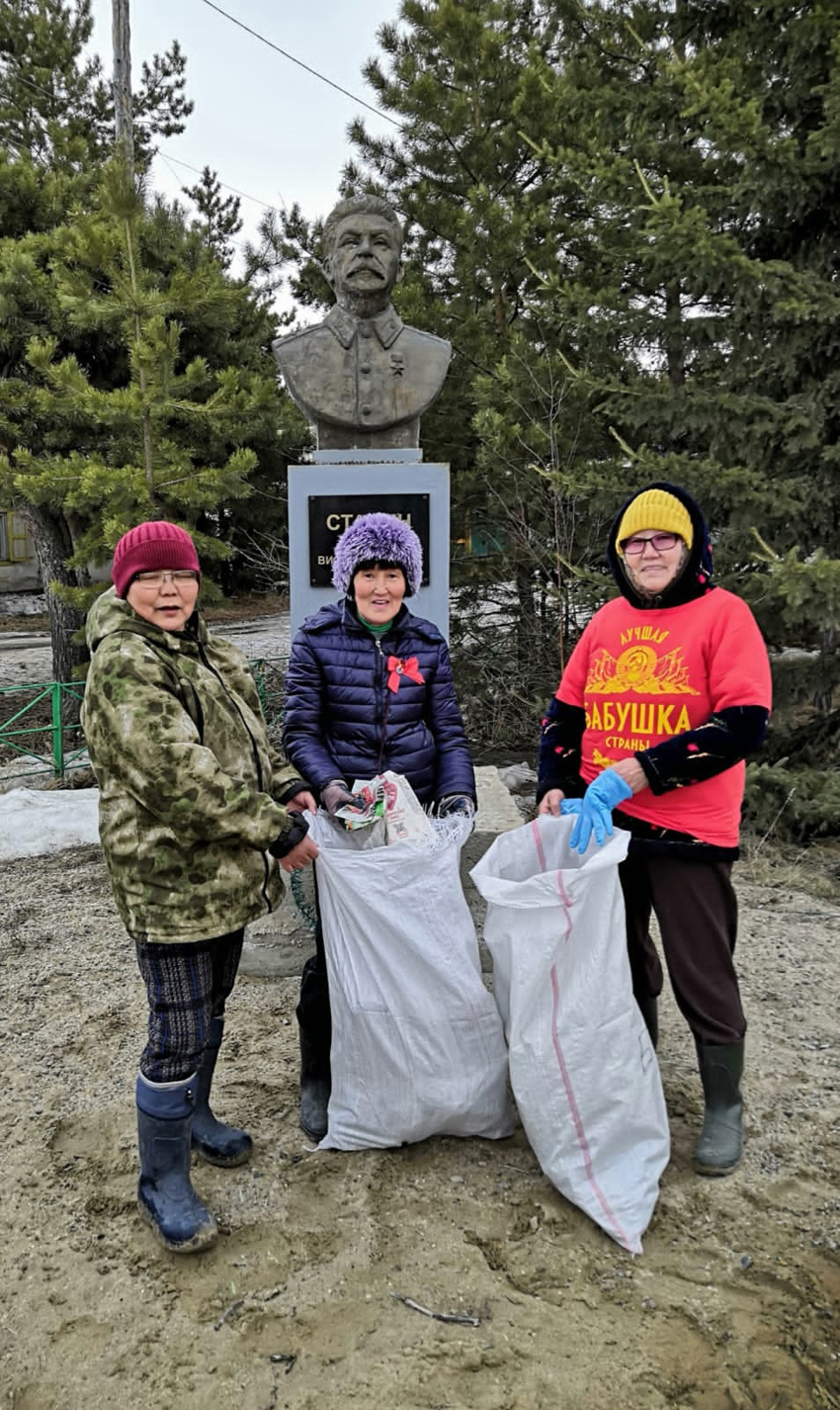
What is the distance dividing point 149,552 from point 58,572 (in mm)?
7312

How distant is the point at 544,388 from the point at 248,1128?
574 cm

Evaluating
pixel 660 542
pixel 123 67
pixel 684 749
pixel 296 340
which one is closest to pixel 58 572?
pixel 123 67

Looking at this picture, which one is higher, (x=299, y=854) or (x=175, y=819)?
(x=175, y=819)

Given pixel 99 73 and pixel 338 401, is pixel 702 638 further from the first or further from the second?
pixel 99 73

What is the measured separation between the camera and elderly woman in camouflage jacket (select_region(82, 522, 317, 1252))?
1.87 metres

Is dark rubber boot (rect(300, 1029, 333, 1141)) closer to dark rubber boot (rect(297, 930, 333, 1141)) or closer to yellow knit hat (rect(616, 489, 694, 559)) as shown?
dark rubber boot (rect(297, 930, 333, 1141))

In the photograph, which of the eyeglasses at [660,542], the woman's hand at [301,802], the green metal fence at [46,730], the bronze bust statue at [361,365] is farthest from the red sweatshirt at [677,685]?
the green metal fence at [46,730]

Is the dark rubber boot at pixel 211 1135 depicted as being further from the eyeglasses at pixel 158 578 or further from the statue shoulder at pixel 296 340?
the statue shoulder at pixel 296 340

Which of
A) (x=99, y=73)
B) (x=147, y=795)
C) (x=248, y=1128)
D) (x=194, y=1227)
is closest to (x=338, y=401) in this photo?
(x=147, y=795)

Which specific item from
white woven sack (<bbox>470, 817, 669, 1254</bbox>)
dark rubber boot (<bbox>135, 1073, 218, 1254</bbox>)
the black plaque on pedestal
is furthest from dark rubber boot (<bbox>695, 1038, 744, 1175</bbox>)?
the black plaque on pedestal

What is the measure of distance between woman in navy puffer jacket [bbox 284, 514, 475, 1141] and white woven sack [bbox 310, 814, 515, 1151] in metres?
0.20

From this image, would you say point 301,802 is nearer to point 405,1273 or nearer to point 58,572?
point 405,1273

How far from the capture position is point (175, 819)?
1.86 metres

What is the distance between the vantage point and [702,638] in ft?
7.04
